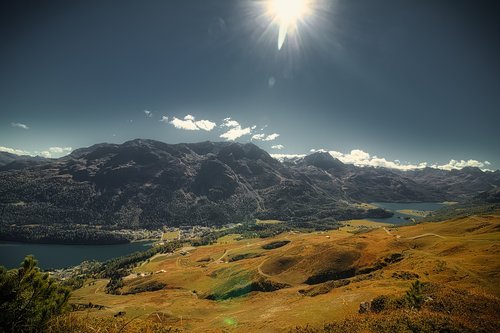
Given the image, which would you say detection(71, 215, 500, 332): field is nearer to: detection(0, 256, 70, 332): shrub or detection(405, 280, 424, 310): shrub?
detection(405, 280, 424, 310): shrub

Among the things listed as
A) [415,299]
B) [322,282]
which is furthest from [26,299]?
[322,282]

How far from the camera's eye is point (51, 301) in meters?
19.8

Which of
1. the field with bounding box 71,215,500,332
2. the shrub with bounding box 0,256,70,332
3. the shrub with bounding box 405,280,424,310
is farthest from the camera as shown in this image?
the field with bounding box 71,215,500,332

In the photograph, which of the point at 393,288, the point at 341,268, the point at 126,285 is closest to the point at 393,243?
the point at 341,268

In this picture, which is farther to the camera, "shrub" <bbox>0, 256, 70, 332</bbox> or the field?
the field

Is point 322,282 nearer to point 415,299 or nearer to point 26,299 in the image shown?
point 415,299

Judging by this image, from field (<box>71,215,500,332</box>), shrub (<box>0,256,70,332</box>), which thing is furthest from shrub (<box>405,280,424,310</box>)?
shrub (<box>0,256,70,332</box>)

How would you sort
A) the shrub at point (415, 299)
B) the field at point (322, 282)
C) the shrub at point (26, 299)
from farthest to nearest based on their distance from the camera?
the field at point (322, 282)
the shrub at point (415, 299)
the shrub at point (26, 299)

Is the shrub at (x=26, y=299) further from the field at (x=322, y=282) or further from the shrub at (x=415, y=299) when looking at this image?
the shrub at (x=415, y=299)

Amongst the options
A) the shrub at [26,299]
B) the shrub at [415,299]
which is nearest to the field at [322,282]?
the shrub at [415,299]

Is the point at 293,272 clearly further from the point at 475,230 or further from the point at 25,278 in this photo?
the point at 25,278

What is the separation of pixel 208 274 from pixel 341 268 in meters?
77.3

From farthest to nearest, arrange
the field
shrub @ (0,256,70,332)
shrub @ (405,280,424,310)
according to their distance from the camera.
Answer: the field, shrub @ (405,280,424,310), shrub @ (0,256,70,332)

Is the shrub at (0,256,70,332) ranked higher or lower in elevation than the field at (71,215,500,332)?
higher
